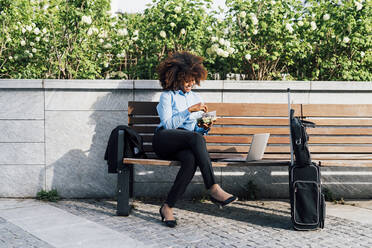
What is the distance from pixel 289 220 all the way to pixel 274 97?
161 cm

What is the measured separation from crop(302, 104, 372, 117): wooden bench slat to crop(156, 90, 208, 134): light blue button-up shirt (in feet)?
3.94

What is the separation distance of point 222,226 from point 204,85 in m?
1.80

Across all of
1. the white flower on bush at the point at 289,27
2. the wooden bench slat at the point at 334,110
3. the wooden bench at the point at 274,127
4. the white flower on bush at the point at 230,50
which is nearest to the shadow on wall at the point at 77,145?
the wooden bench at the point at 274,127

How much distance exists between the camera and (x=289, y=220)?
417cm

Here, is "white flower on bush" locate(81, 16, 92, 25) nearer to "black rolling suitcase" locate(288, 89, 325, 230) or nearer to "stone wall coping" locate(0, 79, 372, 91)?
"stone wall coping" locate(0, 79, 372, 91)

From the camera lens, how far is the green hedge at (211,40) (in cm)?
552

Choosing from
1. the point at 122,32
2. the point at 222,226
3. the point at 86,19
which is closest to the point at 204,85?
the point at 122,32

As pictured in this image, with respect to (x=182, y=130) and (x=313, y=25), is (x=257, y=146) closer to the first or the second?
(x=182, y=130)

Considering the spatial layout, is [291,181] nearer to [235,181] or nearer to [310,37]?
[235,181]

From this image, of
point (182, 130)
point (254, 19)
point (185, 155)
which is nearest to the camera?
point (185, 155)

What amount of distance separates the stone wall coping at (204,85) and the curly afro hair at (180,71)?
1.84 ft

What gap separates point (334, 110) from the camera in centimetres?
484

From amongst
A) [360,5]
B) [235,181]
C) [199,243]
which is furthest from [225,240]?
[360,5]

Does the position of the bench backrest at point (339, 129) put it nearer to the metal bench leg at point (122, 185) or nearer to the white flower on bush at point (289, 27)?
the white flower on bush at point (289, 27)
